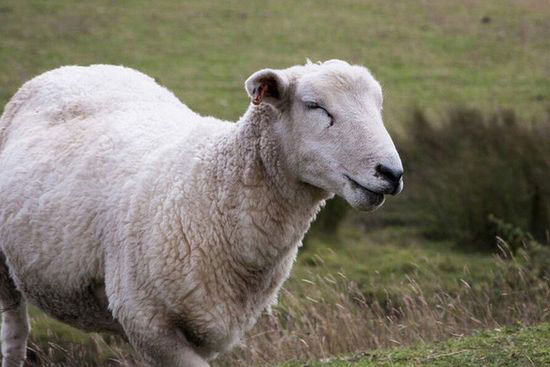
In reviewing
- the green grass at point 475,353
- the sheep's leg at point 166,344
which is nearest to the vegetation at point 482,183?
the green grass at point 475,353

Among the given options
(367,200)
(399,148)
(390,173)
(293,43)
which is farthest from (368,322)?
(293,43)

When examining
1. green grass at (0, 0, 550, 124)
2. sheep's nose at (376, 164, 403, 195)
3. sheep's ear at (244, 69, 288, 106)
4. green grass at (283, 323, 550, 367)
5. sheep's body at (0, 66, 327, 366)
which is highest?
sheep's ear at (244, 69, 288, 106)

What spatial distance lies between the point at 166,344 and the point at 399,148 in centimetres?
754

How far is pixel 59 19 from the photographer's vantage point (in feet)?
65.7

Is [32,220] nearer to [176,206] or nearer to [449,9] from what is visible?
[176,206]

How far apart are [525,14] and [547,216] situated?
11.3m

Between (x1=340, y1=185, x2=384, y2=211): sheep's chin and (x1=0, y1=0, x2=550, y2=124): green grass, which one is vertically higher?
(x1=340, y1=185, x2=384, y2=211): sheep's chin

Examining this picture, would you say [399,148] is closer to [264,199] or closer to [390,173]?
[264,199]

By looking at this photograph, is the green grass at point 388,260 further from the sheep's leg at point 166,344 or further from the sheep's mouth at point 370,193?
the sheep's mouth at point 370,193

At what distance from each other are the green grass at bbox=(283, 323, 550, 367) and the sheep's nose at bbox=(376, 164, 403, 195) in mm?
Answer: 1683

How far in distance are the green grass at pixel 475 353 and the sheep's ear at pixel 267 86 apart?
6.29ft

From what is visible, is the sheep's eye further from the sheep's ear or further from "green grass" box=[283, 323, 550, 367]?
"green grass" box=[283, 323, 550, 367]

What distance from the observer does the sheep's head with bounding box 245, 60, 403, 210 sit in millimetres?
4762

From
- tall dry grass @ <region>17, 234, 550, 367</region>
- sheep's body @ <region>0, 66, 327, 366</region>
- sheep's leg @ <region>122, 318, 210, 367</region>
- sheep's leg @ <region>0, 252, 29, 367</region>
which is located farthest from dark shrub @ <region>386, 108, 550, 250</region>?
sheep's leg @ <region>122, 318, 210, 367</region>
